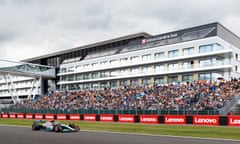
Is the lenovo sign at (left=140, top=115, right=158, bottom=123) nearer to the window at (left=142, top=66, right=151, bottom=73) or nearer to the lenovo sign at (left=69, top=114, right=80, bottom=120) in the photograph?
the lenovo sign at (left=69, top=114, right=80, bottom=120)

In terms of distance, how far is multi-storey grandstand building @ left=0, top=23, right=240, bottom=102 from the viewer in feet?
141

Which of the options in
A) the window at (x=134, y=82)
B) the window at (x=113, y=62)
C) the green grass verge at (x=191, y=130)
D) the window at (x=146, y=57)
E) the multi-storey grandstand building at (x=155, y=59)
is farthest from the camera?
the window at (x=113, y=62)

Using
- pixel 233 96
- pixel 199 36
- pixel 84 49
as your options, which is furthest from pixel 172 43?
pixel 84 49

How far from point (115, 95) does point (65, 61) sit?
2931cm

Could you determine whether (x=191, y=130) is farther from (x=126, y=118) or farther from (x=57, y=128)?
(x=126, y=118)

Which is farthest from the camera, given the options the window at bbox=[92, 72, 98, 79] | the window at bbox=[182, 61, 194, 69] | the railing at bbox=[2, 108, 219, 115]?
the window at bbox=[92, 72, 98, 79]

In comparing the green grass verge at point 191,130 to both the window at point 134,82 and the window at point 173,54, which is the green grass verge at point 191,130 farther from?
the window at point 134,82

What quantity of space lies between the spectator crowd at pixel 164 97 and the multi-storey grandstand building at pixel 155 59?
5275 millimetres

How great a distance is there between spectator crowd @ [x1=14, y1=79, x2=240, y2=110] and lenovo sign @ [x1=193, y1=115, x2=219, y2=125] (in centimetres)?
267

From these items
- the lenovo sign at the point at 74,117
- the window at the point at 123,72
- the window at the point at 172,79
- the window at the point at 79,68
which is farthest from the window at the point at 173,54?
the window at the point at 79,68

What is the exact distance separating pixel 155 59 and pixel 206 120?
23084 mm

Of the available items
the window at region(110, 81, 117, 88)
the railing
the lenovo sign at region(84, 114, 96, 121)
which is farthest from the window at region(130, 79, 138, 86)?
the lenovo sign at region(84, 114, 96, 121)

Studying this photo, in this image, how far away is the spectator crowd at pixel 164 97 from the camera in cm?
3206

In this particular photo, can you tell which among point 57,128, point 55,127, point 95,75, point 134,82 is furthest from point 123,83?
point 57,128
